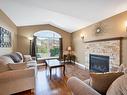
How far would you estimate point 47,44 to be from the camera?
782 centimetres

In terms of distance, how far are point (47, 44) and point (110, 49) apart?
462 centimetres

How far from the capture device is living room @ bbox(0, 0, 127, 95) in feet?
5.86

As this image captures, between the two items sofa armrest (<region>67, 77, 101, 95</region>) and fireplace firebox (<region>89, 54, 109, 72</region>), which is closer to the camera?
sofa armrest (<region>67, 77, 101, 95</region>)

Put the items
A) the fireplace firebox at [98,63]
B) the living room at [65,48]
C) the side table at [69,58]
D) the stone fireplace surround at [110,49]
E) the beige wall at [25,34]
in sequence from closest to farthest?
1. the living room at [65,48]
2. the stone fireplace surround at [110,49]
3. the fireplace firebox at [98,63]
4. the beige wall at [25,34]
5. the side table at [69,58]

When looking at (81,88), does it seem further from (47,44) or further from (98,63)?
(47,44)

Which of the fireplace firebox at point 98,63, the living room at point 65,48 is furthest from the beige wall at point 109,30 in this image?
the fireplace firebox at point 98,63

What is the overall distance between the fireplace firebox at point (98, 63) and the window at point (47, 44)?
314 centimetres

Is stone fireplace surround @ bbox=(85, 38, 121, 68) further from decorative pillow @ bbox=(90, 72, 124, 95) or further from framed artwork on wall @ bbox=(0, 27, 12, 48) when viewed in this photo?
framed artwork on wall @ bbox=(0, 27, 12, 48)

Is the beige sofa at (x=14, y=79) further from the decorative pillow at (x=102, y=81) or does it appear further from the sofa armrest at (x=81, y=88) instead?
the decorative pillow at (x=102, y=81)

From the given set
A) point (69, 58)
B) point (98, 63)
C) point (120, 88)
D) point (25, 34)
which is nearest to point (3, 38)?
point (25, 34)

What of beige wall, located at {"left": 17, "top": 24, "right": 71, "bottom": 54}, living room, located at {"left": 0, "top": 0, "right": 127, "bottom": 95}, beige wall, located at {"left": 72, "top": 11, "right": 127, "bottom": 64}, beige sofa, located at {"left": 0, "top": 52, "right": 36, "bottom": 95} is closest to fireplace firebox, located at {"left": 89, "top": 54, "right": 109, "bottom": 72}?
living room, located at {"left": 0, "top": 0, "right": 127, "bottom": 95}

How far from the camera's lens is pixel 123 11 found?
358cm

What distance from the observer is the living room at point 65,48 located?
5.86ft

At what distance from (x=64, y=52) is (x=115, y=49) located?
4519 millimetres
